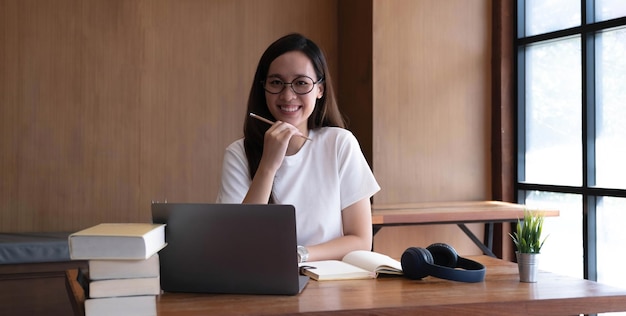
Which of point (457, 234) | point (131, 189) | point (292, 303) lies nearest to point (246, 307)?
point (292, 303)

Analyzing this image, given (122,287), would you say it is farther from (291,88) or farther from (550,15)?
(550,15)

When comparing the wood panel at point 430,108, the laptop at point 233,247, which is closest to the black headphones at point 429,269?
the laptop at point 233,247

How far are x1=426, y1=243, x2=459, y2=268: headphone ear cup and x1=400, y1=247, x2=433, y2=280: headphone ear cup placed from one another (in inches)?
3.2

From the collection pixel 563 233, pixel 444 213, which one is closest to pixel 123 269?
pixel 444 213

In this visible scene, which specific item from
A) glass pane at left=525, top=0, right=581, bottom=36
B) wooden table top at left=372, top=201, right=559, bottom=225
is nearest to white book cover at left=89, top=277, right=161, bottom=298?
wooden table top at left=372, top=201, right=559, bottom=225

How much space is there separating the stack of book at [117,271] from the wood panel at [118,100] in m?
2.58

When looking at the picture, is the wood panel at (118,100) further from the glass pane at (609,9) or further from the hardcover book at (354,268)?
the hardcover book at (354,268)

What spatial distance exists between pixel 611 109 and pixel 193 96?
7.17ft

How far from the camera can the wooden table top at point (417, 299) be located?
4.56ft

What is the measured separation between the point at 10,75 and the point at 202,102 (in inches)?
39.5

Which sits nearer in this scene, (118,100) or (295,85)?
(295,85)

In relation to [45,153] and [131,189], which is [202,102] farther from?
[45,153]

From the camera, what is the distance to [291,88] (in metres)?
2.16

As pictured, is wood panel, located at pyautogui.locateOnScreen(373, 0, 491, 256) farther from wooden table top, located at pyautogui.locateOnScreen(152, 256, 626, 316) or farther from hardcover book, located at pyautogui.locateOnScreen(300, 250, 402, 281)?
wooden table top, located at pyautogui.locateOnScreen(152, 256, 626, 316)
